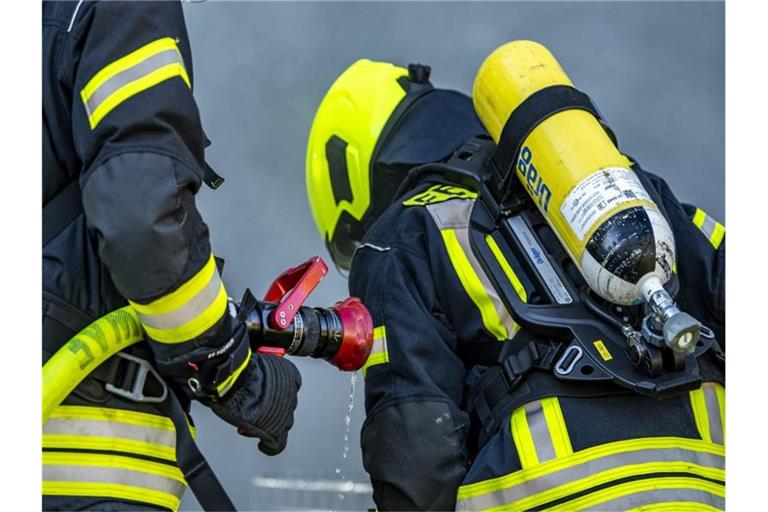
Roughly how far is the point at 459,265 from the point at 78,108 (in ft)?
3.65

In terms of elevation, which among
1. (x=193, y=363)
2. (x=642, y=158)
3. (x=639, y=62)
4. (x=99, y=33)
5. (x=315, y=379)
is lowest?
(x=315, y=379)

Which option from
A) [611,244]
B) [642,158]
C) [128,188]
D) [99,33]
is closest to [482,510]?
[611,244]

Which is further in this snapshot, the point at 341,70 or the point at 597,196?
the point at 341,70

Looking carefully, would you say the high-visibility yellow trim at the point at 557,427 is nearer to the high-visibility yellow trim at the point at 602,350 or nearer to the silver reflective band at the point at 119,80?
the high-visibility yellow trim at the point at 602,350

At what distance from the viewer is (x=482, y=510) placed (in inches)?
110

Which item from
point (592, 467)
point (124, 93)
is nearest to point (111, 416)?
point (124, 93)

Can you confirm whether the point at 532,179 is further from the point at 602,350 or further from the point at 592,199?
the point at 602,350

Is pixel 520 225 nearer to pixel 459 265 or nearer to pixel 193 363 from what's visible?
pixel 459 265

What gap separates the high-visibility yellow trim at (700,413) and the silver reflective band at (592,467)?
0.05m

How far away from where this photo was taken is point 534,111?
2908mm

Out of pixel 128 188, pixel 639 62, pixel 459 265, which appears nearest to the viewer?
pixel 128 188

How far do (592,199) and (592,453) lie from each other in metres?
0.56

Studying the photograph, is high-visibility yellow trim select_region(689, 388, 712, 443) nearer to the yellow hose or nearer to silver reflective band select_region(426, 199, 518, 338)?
silver reflective band select_region(426, 199, 518, 338)

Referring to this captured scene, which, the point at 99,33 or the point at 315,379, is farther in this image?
the point at 315,379
